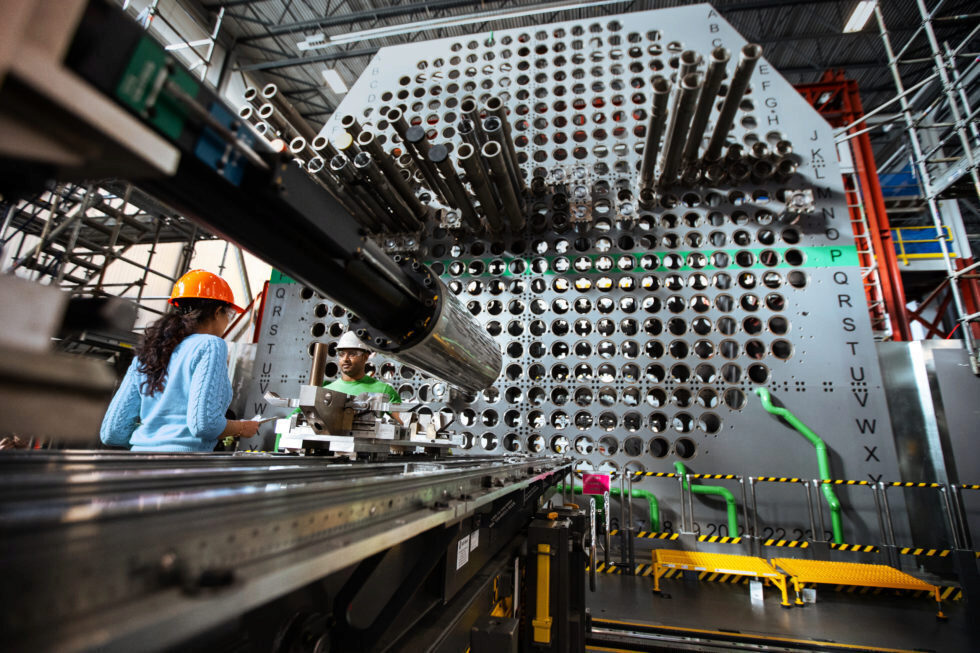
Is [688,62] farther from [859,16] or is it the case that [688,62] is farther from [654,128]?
[859,16]

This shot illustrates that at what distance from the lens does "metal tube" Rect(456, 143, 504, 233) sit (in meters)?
4.14

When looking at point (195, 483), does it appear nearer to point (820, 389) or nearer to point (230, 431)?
point (230, 431)

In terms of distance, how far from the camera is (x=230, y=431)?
211 centimetres

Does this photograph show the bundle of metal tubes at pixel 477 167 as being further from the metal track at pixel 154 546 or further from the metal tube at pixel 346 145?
the metal track at pixel 154 546

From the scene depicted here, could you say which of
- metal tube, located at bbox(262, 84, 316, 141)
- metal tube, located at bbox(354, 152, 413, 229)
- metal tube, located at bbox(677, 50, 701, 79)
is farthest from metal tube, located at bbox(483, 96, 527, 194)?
metal tube, located at bbox(262, 84, 316, 141)

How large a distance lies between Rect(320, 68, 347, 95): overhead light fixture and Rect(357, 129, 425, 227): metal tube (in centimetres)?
538

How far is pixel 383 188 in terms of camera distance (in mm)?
4703

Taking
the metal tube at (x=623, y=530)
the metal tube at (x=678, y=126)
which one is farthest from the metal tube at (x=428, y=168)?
the metal tube at (x=623, y=530)

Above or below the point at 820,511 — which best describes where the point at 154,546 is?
above

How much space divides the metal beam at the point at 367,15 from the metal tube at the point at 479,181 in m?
5.32

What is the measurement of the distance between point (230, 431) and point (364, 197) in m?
3.33

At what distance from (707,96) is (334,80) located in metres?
7.82

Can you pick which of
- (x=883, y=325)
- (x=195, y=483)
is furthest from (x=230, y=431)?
(x=883, y=325)

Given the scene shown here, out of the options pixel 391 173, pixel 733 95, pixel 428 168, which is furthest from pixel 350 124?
pixel 733 95
